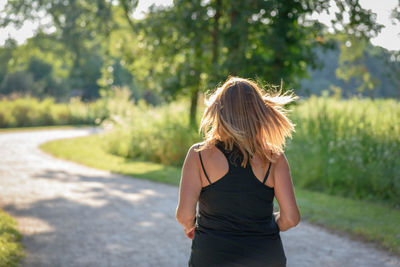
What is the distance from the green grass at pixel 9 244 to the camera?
15.2ft

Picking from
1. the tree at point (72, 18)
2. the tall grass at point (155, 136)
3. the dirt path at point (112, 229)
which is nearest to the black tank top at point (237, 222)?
the dirt path at point (112, 229)

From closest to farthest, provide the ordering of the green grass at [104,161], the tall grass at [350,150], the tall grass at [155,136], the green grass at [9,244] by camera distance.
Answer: the green grass at [9,244], the tall grass at [350,150], the green grass at [104,161], the tall grass at [155,136]

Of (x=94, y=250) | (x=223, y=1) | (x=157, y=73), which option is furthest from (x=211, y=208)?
(x=157, y=73)

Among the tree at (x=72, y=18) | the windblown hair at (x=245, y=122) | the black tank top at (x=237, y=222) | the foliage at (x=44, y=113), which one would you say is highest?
the tree at (x=72, y=18)

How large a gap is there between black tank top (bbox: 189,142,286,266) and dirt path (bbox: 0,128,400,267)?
8.96 feet

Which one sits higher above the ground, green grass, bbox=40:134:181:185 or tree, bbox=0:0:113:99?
tree, bbox=0:0:113:99

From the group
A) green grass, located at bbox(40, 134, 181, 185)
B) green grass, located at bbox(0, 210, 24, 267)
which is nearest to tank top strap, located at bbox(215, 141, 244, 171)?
green grass, located at bbox(0, 210, 24, 267)

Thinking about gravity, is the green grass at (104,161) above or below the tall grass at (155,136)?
below

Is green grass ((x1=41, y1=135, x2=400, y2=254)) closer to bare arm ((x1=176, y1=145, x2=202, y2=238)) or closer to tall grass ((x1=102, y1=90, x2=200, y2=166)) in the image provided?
tall grass ((x1=102, y1=90, x2=200, y2=166))

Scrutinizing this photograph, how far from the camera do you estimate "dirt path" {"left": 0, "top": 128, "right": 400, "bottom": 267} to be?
493 cm

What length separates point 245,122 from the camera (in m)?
2.08

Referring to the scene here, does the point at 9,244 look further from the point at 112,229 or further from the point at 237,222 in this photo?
the point at 237,222

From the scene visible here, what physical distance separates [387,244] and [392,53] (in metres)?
5.21

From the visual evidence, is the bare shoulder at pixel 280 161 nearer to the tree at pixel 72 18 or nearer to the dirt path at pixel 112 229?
the dirt path at pixel 112 229
